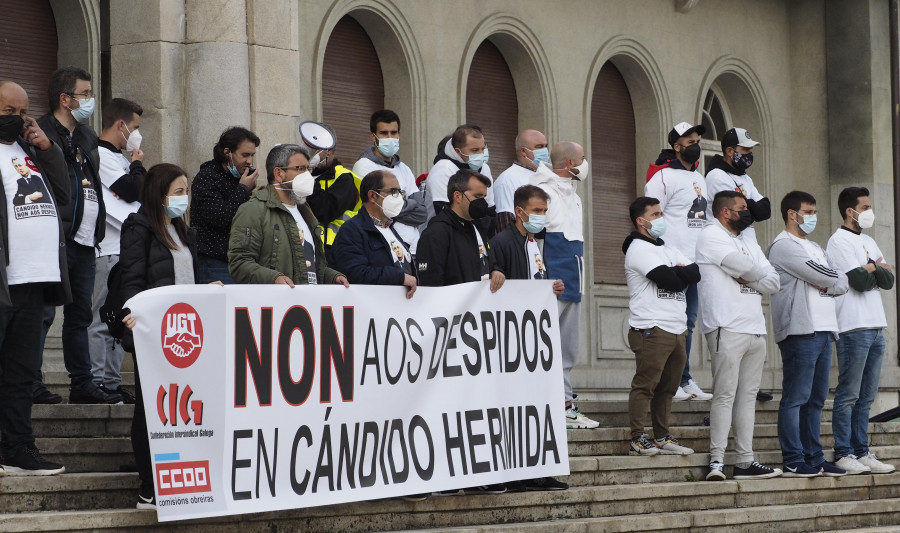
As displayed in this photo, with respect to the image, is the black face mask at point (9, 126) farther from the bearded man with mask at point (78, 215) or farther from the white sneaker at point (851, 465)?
the white sneaker at point (851, 465)

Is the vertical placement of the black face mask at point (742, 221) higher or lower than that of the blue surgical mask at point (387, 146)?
lower

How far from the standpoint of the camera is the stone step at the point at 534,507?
8.02 m

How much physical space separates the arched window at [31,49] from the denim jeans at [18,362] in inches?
179

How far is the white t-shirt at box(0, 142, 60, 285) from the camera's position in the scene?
8.16m

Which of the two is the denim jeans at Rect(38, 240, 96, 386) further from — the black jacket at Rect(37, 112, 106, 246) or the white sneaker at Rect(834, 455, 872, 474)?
the white sneaker at Rect(834, 455, 872, 474)

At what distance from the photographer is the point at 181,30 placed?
11812 millimetres

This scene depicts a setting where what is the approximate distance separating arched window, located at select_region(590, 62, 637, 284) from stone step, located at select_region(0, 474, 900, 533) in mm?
6384

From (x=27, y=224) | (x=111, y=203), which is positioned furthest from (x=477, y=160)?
(x=27, y=224)

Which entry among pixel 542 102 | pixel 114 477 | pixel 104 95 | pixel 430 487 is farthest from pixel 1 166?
pixel 542 102

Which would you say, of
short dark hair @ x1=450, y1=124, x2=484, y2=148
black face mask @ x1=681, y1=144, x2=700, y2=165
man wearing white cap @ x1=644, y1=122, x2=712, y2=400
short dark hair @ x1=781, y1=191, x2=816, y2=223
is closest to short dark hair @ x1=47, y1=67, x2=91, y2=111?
short dark hair @ x1=450, y1=124, x2=484, y2=148

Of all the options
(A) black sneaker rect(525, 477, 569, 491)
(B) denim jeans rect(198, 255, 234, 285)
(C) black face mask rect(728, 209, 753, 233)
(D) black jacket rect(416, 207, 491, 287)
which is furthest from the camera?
(C) black face mask rect(728, 209, 753, 233)

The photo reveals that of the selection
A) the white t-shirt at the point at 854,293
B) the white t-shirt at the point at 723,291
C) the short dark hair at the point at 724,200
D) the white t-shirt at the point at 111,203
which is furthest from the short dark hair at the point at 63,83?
the white t-shirt at the point at 854,293

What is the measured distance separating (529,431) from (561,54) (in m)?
8.97

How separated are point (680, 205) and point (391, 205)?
13.7 feet
